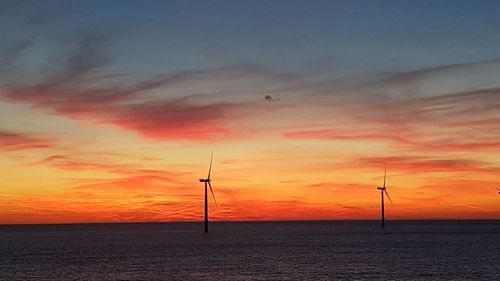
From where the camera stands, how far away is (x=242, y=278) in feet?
351

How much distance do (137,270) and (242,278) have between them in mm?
27896

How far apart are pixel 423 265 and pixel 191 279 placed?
2151 inches

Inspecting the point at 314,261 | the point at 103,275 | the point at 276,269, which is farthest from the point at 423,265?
the point at 103,275

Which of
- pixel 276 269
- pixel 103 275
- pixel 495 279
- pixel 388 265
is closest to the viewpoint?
pixel 495 279

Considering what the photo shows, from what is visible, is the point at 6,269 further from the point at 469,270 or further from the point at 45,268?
the point at 469,270

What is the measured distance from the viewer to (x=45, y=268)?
132 m

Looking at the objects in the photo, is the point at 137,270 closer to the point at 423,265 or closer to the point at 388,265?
the point at 388,265

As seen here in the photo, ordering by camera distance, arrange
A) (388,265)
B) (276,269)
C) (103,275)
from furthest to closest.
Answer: (388,265), (276,269), (103,275)

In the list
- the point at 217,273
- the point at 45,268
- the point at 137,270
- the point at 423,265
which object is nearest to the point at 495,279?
the point at 423,265

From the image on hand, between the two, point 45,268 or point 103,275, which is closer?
point 103,275

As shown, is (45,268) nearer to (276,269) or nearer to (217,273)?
(217,273)

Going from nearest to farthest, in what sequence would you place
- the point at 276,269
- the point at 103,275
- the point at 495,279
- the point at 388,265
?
the point at 495,279, the point at 103,275, the point at 276,269, the point at 388,265

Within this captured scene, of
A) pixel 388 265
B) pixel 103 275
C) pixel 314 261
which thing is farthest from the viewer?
pixel 314 261

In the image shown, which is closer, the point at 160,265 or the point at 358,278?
the point at 358,278
